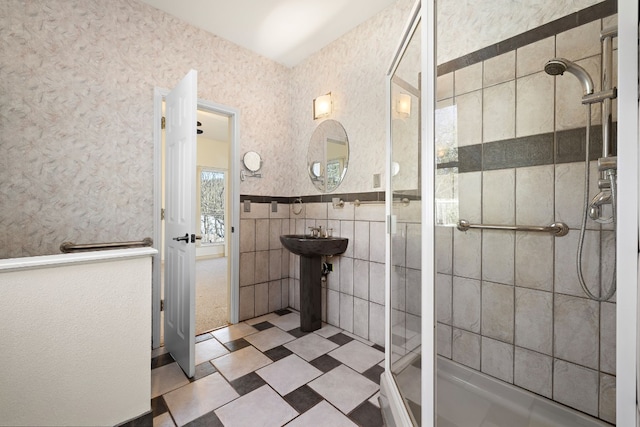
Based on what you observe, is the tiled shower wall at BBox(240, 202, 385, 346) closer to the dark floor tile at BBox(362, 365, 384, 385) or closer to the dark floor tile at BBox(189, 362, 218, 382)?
the dark floor tile at BBox(362, 365, 384, 385)

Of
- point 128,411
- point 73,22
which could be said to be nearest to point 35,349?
point 128,411

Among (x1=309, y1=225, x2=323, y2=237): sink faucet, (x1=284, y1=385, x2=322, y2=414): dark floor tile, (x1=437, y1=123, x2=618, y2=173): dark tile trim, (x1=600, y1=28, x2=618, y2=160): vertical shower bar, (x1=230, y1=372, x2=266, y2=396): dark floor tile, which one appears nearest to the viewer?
(x1=600, y1=28, x2=618, y2=160): vertical shower bar

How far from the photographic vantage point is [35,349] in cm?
107

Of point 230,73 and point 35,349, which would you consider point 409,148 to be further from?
point 230,73

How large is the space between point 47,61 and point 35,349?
6.07ft

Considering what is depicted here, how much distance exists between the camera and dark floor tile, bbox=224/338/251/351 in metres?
2.13

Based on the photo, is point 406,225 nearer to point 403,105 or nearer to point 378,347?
point 403,105

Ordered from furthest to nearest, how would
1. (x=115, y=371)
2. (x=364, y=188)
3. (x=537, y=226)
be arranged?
(x=364, y=188), (x=537, y=226), (x=115, y=371)

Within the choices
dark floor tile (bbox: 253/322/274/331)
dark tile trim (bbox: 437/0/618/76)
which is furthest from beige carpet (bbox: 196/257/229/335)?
dark tile trim (bbox: 437/0/618/76)

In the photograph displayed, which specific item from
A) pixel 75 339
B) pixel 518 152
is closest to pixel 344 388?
pixel 75 339

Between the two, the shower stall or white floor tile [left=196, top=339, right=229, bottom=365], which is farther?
white floor tile [left=196, top=339, right=229, bottom=365]

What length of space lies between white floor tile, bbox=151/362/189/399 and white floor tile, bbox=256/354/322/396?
51 centimetres

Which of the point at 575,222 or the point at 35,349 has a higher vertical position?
the point at 575,222

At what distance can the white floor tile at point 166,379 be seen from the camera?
163 cm
